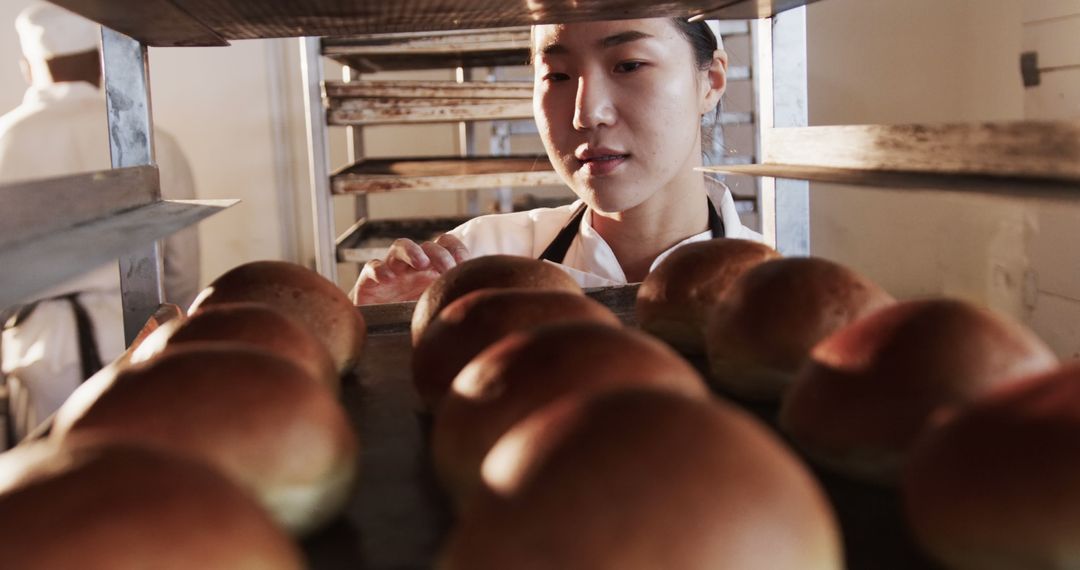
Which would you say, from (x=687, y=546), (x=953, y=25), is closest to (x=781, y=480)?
(x=687, y=546)

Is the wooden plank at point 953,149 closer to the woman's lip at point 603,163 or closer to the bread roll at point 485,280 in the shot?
the bread roll at point 485,280

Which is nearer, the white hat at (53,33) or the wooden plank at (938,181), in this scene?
the wooden plank at (938,181)

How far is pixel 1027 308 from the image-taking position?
3.64 metres

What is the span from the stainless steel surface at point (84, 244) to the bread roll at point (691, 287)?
535 millimetres

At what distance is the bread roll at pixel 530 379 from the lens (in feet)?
1.98

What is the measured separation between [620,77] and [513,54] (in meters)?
1.66

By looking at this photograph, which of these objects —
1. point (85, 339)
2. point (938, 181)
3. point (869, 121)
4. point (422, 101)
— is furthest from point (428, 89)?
point (938, 181)

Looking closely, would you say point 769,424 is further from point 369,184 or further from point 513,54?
point 513,54

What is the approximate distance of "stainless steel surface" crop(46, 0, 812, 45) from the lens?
1.09 meters

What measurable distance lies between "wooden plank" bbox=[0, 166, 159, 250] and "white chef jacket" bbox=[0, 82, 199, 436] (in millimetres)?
2025

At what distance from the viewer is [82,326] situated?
3195 millimetres

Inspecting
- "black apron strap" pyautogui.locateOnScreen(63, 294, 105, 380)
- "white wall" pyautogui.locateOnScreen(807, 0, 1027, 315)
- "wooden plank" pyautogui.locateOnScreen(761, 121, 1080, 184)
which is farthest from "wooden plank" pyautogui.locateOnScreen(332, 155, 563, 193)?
"white wall" pyautogui.locateOnScreen(807, 0, 1027, 315)

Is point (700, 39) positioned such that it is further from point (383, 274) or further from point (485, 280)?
point (485, 280)

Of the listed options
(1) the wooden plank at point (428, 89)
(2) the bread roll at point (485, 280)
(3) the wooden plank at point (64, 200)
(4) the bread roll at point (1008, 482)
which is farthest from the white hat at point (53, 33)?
(4) the bread roll at point (1008, 482)
